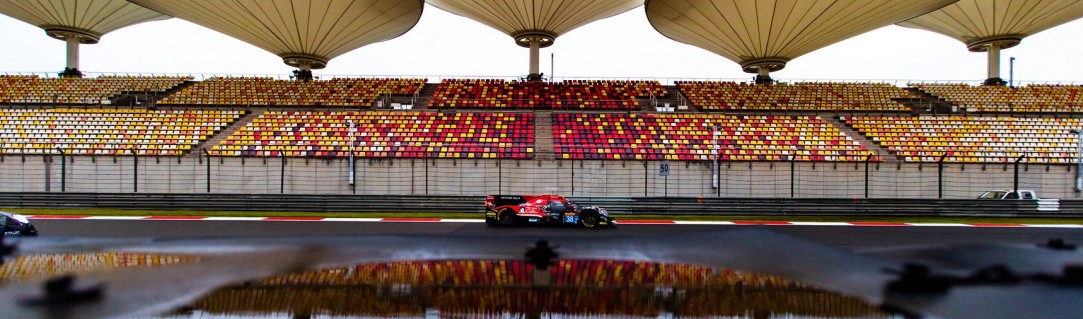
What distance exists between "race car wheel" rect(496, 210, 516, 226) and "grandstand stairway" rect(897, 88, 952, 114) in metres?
29.4

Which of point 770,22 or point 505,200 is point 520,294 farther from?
point 770,22

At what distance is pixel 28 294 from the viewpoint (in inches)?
184

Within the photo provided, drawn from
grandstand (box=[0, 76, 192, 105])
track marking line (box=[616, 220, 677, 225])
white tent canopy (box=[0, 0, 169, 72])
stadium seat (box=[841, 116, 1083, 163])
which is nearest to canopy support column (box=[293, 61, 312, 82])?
grandstand (box=[0, 76, 192, 105])

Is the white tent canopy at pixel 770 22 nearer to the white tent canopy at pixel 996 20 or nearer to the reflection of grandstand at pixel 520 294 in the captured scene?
the white tent canopy at pixel 996 20

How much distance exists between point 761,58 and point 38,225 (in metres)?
37.6

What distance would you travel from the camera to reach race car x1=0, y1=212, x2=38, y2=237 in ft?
32.9

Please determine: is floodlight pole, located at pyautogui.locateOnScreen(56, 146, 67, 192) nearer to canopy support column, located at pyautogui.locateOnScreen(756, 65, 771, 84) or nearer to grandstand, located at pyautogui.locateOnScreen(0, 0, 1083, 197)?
grandstand, located at pyautogui.locateOnScreen(0, 0, 1083, 197)

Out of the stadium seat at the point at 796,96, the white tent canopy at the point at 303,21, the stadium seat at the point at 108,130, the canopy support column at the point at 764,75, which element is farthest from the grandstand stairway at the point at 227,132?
the canopy support column at the point at 764,75

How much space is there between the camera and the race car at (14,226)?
1002cm

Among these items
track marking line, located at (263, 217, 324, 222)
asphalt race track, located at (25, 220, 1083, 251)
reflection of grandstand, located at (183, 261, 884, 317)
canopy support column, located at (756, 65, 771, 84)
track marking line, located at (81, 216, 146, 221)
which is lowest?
track marking line, located at (263, 217, 324, 222)

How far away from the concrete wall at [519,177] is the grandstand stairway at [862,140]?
294cm

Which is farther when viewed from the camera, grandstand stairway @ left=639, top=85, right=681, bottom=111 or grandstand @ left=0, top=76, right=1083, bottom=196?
grandstand stairway @ left=639, top=85, right=681, bottom=111

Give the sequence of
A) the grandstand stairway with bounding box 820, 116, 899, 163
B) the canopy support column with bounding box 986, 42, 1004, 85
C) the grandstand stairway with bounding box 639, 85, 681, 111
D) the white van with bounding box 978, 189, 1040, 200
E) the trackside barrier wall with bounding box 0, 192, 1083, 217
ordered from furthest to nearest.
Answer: the canopy support column with bounding box 986, 42, 1004, 85 < the grandstand stairway with bounding box 639, 85, 681, 111 < the grandstand stairway with bounding box 820, 116, 899, 163 < the white van with bounding box 978, 189, 1040, 200 < the trackside barrier wall with bounding box 0, 192, 1083, 217

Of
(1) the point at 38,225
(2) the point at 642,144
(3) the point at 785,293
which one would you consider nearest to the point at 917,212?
(2) the point at 642,144
